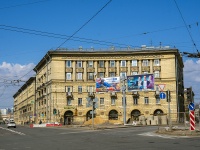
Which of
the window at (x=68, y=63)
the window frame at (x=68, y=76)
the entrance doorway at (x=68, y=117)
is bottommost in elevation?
the entrance doorway at (x=68, y=117)

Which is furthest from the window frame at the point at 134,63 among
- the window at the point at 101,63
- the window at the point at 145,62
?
the window at the point at 101,63

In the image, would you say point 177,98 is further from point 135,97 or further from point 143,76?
point 143,76

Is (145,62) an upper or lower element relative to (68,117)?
upper

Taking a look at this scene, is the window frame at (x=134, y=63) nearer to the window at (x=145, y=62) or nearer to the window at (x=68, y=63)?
the window at (x=145, y=62)

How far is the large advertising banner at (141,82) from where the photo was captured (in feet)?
218

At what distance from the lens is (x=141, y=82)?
67.5 m

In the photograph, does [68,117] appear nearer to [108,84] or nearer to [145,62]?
[108,84]

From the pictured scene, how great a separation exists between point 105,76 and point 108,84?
37.1ft

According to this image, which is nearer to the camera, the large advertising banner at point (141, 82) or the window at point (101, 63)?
the large advertising banner at point (141, 82)

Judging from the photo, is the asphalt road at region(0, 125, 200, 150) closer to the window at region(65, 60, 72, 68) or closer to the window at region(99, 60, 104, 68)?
the window at region(65, 60, 72, 68)

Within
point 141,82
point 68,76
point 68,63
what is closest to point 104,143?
point 141,82

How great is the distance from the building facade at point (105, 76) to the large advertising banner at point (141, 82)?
11.0m

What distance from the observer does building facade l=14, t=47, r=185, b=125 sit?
264 ft

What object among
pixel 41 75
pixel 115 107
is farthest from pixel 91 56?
pixel 41 75
